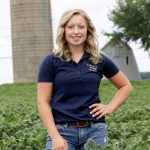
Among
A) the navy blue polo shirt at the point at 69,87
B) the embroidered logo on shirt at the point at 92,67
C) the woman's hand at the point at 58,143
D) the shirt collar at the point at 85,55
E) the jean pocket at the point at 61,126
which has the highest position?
the shirt collar at the point at 85,55

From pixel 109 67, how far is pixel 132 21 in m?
41.2

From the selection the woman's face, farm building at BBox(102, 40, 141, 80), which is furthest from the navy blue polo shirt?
farm building at BBox(102, 40, 141, 80)

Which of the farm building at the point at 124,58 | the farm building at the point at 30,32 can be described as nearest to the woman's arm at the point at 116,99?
the farm building at the point at 30,32

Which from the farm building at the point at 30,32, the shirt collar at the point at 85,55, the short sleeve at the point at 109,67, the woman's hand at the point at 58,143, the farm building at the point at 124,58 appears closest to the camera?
the woman's hand at the point at 58,143

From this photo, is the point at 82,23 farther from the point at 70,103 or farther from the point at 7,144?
the point at 7,144

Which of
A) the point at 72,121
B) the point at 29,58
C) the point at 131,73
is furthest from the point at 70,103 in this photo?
the point at 131,73

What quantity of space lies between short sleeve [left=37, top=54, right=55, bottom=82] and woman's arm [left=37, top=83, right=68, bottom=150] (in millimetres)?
39

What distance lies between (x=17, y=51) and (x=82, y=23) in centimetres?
2958

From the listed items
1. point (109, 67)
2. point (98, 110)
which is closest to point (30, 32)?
point (109, 67)

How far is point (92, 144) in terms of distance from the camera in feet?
13.5

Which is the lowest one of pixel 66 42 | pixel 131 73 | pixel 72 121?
pixel 131 73

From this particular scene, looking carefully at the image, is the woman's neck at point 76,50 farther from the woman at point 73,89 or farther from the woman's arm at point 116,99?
the woman's arm at point 116,99

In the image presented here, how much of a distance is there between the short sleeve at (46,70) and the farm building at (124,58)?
147 feet

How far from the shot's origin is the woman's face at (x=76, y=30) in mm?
4570
